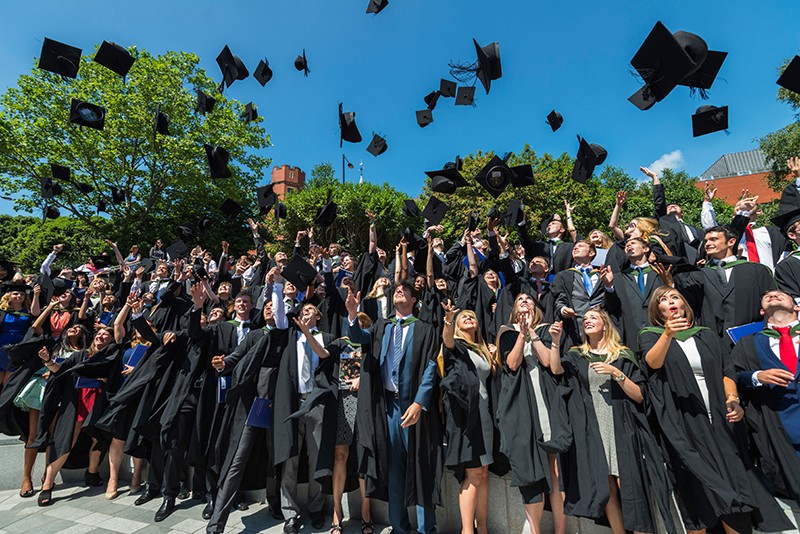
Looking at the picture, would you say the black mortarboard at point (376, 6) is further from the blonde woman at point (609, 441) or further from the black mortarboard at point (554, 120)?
the blonde woman at point (609, 441)

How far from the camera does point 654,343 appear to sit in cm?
279

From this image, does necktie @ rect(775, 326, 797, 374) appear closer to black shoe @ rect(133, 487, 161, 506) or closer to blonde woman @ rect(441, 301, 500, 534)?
blonde woman @ rect(441, 301, 500, 534)

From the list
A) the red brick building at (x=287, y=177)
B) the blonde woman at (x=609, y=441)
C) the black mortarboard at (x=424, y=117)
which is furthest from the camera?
the red brick building at (x=287, y=177)

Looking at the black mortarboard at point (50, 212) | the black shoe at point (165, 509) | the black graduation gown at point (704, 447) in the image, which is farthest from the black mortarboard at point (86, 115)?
the black graduation gown at point (704, 447)

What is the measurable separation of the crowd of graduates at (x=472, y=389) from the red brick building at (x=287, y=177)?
56592 millimetres

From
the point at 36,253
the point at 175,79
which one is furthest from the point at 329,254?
the point at 36,253

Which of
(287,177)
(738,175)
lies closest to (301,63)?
(738,175)

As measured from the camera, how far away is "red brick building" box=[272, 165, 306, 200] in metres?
60.7

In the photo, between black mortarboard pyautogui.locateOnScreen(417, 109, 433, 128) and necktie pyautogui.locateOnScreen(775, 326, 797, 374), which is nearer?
necktie pyautogui.locateOnScreen(775, 326, 797, 374)

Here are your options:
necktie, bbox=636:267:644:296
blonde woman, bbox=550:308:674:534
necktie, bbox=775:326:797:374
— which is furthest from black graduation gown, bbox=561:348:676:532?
necktie, bbox=636:267:644:296

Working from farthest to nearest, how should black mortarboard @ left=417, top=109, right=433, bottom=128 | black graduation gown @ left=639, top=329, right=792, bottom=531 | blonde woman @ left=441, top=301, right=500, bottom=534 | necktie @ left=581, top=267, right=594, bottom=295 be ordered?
1. black mortarboard @ left=417, top=109, right=433, bottom=128
2. necktie @ left=581, top=267, right=594, bottom=295
3. blonde woman @ left=441, top=301, right=500, bottom=534
4. black graduation gown @ left=639, top=329, right=792, bottom=531

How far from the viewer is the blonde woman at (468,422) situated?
302cm

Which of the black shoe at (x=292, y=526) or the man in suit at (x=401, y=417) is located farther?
the black shoe at (x=292, y=526)

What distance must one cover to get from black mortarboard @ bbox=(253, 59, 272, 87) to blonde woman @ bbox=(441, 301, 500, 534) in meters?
7.32
